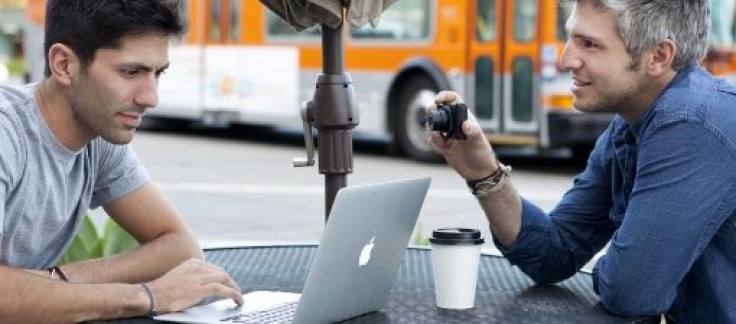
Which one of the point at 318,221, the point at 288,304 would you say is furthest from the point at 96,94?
the point at 318,221

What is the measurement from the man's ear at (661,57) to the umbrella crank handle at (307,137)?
983 millimetres

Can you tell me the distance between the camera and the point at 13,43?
123ft

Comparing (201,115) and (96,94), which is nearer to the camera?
(96,94)

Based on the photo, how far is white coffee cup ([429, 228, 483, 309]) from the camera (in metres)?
2.70

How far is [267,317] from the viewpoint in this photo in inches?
102

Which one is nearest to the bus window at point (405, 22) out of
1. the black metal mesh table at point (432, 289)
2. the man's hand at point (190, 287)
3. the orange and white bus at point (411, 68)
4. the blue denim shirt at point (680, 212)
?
the orange and white bus at point (411, 68)

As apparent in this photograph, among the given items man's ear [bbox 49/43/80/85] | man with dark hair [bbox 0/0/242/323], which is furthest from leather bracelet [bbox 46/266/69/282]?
man's ear [bbox 49/43/80/85]

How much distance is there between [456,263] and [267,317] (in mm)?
400

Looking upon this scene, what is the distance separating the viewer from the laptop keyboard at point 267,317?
253 cm

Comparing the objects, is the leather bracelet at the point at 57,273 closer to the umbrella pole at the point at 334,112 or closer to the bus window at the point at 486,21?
the umbrella pole at the point at 334,112

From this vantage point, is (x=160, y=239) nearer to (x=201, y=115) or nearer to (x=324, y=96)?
(x=324, y=96)

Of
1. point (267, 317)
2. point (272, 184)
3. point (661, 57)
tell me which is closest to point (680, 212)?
point (661, 57)

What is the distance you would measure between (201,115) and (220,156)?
2.34 metres

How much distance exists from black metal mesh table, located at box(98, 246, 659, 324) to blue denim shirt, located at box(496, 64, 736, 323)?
88 millimetres
